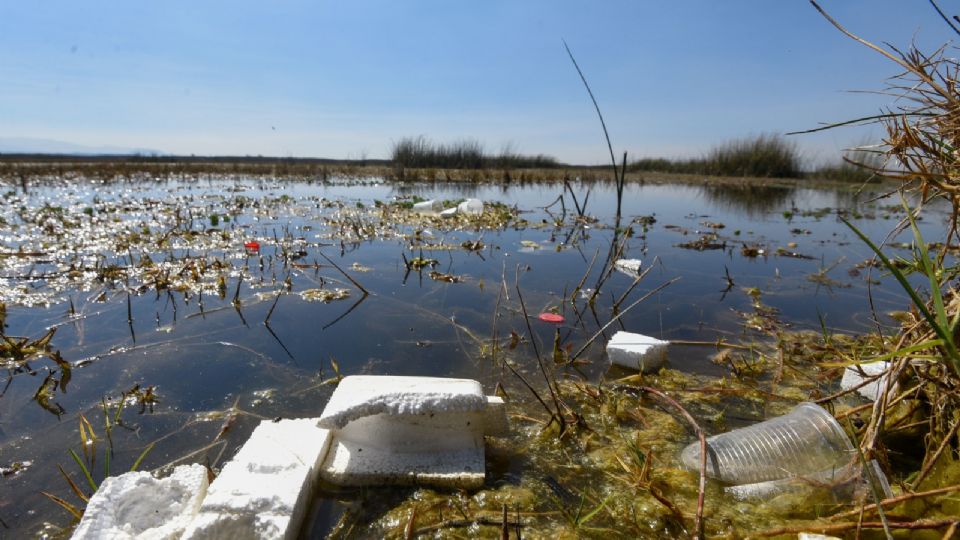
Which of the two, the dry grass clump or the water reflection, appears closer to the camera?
the dry grass clump

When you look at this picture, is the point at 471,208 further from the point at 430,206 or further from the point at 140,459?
the point at 140,459

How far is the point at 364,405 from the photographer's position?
5.73 feet

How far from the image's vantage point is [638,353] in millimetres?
2895

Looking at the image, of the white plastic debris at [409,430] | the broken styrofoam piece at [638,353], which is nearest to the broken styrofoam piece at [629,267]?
the broken styrofoam piece at [638,353]

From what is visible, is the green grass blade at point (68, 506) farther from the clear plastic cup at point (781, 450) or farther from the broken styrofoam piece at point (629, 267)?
the broken styrofoam piece at point (629, 267)

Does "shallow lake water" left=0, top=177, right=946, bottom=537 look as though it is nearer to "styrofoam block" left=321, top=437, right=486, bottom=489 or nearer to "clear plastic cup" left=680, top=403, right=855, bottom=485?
"styrofoam block" left=321, top=437, right=486, bottom=489

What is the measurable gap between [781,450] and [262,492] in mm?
1737

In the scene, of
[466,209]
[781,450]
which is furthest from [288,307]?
[466,209]

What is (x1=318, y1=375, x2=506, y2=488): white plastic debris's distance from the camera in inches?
69.4

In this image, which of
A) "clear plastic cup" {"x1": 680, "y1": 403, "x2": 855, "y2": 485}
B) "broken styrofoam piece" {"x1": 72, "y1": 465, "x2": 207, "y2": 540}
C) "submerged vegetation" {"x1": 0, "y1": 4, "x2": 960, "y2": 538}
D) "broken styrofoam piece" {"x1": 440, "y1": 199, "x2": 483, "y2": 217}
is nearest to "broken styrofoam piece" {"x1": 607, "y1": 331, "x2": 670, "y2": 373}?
"submerged vegetation" {"x1": 0, "y1": 4, "x2": 960, "y2": 538}

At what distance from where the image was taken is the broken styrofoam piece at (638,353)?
2.90 m

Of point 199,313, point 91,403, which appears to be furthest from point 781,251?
point 91,403

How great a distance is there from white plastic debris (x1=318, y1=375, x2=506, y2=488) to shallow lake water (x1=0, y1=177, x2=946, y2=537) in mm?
194

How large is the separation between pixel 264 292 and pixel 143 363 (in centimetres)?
145
